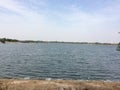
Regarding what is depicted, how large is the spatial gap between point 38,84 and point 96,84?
2641 mm

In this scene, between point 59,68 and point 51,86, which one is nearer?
point 51,86

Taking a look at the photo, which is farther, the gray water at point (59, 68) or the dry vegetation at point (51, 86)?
the gray water at point (59, 68)

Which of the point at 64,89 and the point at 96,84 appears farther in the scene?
the point at 96,84

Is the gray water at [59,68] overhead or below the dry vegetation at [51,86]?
below

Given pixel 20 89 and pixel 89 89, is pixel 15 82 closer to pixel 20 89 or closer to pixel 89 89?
pixel 20 89

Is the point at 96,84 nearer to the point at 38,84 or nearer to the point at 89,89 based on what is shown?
the point at 89,89

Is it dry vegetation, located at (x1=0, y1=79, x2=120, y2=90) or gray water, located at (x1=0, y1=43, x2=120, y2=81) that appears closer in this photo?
dry vegetation, located at (x1=0, y1=79, x2=120, y2=90)

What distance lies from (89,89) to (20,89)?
116 inches

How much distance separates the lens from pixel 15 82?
32.2ft

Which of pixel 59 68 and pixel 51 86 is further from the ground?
pixel 51 86

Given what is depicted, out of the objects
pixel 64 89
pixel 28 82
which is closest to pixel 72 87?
pixel 64 89

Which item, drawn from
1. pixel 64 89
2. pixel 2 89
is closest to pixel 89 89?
pixel 64 89

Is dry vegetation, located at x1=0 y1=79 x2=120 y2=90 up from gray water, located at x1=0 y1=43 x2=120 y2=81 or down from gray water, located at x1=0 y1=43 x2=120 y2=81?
up

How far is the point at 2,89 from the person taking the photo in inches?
372
